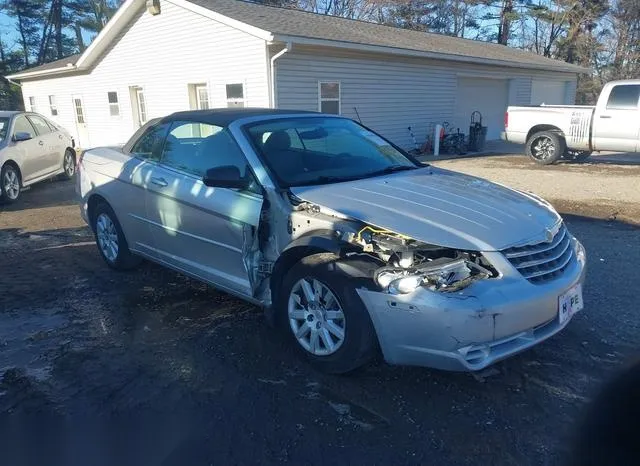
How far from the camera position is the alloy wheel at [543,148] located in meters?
13.1

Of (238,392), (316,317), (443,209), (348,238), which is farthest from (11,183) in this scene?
(443,209)

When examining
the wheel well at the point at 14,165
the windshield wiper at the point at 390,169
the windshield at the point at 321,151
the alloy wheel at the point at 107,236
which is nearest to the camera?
the windshield at the point at 321,151

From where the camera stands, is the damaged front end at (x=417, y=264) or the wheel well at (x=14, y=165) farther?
the wheel well at (x=14, y=165)

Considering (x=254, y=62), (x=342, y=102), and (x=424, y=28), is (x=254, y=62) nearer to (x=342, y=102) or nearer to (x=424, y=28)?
(x=342, y=102)

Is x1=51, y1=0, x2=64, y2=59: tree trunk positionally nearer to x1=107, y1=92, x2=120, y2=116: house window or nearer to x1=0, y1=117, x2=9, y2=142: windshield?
x1=107, y1=92, x2=120, y2=116: house window

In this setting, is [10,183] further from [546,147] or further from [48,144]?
[546,147]

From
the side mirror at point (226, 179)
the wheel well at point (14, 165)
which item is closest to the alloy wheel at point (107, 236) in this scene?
the side mirror at point (226, 179)

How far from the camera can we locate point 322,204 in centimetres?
329

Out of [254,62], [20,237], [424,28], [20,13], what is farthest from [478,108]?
[20,13]

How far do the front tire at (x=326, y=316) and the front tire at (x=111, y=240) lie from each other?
238cm

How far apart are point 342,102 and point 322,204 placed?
37.3 feet

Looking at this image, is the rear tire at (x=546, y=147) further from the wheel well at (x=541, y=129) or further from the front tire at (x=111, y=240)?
the front tire at (x=111, y=240)

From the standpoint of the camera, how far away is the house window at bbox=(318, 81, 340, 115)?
13.5 metres

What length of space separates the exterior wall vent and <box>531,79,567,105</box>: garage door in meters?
15.7
